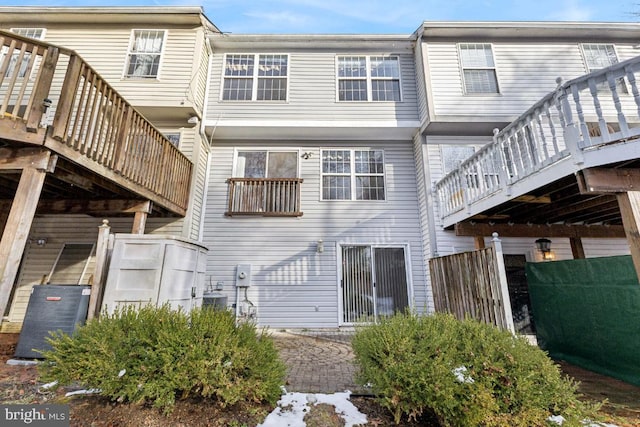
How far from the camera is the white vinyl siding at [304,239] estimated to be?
21.8 ft

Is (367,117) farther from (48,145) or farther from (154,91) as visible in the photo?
(48,145)

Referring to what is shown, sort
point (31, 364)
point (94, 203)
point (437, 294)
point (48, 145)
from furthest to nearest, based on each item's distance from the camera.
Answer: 1. point (437, 294)
2. point (94, 203)
3. point (31, 364)
4. point (48, 145)

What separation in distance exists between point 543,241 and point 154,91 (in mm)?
10011

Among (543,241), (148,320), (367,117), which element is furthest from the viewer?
(367,117)

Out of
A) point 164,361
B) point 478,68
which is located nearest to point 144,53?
point 164,361

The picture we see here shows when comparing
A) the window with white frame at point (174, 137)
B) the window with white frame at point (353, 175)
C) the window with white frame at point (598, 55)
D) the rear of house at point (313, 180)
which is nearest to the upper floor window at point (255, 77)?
the rear of house at point (313, 180)

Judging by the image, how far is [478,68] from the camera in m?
7.34

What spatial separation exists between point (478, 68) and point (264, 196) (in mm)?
6716

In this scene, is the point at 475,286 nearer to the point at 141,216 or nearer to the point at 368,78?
the point at 141,216

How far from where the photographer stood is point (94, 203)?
527cm

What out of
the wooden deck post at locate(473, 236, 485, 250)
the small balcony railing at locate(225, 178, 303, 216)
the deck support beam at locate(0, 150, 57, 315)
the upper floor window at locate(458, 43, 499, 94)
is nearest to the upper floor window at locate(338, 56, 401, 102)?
the upper floor window at locate(458, 43, 499, 94)

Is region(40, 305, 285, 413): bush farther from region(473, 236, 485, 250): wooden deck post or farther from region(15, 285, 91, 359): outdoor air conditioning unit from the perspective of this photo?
region(473, 236, 485, 250): wooden deck post

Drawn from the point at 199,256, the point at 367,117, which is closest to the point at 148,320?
the point at 199,256

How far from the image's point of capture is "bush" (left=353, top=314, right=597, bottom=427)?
7.00ft
